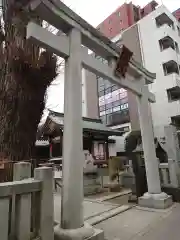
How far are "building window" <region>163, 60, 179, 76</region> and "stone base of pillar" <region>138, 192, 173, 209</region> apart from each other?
13.6 metres

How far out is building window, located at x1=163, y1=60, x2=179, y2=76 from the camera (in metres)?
16.5

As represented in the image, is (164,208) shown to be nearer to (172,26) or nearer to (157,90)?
(157,90)

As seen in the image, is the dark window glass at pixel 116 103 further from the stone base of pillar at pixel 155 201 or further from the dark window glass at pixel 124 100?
the stone base of pillar at pixel 155 201

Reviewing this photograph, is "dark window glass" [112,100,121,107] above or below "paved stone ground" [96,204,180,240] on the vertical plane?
above

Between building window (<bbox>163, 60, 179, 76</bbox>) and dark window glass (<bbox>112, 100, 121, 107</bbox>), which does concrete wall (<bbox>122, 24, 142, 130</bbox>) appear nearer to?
dark window glass (<bbox>112, 100, 121, 107</bbox>)

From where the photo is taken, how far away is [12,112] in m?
3.15

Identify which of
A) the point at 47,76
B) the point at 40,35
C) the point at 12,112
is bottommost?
the point at 12,112

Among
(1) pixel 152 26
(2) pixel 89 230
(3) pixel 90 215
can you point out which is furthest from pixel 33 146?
(1) pixel 152 26

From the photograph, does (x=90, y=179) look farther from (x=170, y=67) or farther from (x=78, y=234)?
(x=170, y=67)

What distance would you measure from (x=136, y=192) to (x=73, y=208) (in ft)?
10.7

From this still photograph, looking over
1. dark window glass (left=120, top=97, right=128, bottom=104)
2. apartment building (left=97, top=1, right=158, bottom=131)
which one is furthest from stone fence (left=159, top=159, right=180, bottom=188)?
dark window glass (left=120, top=97, right=128, bottom=104)

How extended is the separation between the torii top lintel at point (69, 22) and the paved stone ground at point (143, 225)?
3.42m

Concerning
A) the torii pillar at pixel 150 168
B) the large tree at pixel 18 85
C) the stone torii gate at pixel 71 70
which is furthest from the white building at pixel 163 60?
the large tree at pixel 18 85

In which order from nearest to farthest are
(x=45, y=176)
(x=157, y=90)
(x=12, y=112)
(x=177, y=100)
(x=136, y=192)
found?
(x=45, y=176), (x=12, y=112), (x=136, y=192), (x=177, y=100), (x=157, y=90)
